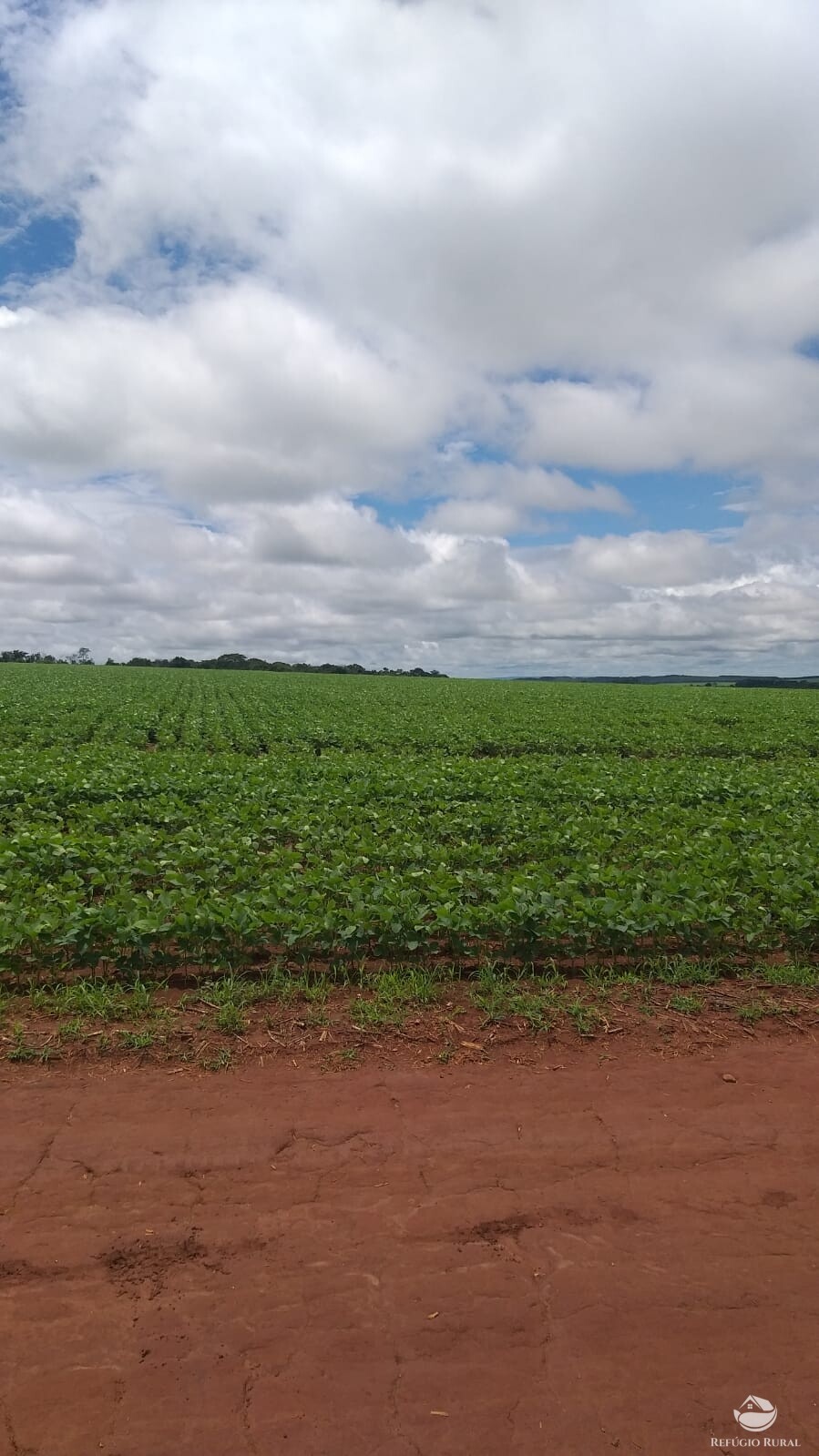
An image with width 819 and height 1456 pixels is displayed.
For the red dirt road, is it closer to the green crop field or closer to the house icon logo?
the house icon logo

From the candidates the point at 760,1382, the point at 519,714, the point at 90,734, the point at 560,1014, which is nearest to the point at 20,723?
the point at 90,734

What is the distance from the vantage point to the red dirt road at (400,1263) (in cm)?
309

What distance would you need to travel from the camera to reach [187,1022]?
6332 mm

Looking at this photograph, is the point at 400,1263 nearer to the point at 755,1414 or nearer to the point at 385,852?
the point at 755,1414

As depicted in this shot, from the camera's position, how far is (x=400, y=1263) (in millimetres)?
3852

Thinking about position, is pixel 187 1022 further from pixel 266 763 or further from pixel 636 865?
pixel 266 763

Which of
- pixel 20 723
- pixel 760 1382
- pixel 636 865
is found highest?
pixel 20 723

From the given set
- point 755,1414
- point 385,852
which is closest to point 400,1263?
point 755,1414

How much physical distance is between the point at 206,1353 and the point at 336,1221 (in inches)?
37.1

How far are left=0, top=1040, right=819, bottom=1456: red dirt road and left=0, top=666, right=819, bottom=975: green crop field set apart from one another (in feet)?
6.52

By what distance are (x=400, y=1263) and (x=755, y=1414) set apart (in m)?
1.70

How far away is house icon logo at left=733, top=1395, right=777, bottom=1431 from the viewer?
10.2ft

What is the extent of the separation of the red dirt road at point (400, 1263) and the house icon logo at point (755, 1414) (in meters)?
0.04

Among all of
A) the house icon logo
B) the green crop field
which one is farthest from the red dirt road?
the green crop field
